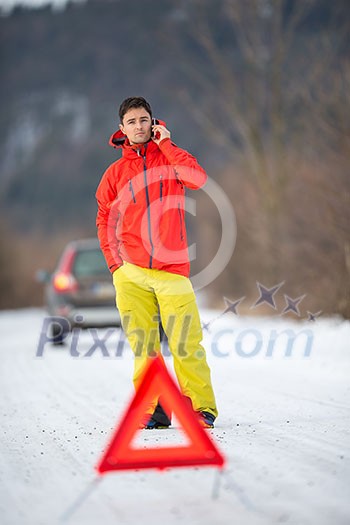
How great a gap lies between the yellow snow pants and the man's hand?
83 cm

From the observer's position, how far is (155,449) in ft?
11.0

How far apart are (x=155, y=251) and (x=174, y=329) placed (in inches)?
20.2

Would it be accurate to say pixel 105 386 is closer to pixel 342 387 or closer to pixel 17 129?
pixel 342 387

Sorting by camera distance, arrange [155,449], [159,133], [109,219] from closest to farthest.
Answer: [155,449] → [159,133] → [109,219]

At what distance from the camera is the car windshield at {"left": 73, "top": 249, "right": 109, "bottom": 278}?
40.4ft

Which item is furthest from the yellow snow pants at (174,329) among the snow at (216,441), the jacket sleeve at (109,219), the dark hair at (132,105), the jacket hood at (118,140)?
the dark hair at (132,105)

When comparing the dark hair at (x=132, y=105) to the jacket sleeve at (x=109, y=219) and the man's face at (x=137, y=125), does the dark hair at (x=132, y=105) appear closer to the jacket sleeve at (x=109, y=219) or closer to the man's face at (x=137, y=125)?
the man's face at (x=137, y=125)

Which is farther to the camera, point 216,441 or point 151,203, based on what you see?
point 151,203

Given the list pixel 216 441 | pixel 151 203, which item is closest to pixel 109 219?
pixel 151 203

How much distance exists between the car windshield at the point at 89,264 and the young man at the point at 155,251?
734 centimetres

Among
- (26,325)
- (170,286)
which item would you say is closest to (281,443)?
(170,286)

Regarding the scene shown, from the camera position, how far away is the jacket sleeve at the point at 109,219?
503cm

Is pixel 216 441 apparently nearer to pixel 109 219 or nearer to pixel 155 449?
pixel 155 449

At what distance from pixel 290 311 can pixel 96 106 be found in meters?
163
